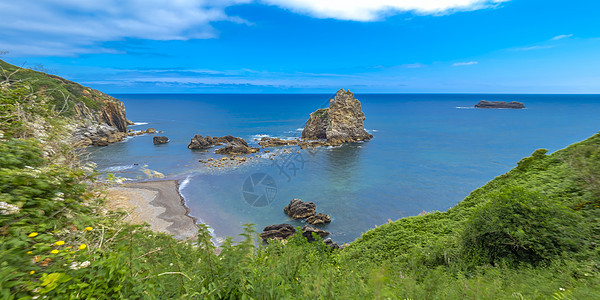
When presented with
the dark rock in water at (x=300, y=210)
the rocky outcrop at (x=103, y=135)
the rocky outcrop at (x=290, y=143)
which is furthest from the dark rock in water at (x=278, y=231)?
the rocky outcrop at (x=103, y=135)

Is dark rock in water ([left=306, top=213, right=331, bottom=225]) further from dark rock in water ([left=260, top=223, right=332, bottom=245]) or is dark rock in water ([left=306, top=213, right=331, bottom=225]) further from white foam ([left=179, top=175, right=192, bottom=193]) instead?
white foam ([left=179, top=175, right=192, bottom=193])

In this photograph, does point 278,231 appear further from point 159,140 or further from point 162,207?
point 159,140

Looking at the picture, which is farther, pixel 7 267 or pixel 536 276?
pixel 536 276

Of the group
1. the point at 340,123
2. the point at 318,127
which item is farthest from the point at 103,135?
the point at 340,123

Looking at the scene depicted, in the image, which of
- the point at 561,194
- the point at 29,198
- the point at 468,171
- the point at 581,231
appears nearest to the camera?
the point at 29,198

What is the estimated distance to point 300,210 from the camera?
31.0 metres

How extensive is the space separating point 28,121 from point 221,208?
96.7 ft

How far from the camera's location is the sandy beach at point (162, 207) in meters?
27.8

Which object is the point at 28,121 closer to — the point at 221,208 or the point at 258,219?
the point at 258,219

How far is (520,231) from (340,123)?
70.9 metres

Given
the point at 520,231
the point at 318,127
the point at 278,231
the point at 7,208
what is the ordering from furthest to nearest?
1. the point at 318,127
2. the point at 278,231
3. the point at 520,231
4. the point at 7,208

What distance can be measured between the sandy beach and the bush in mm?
24593

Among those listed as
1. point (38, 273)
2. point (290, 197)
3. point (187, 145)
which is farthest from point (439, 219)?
point (187, 145)

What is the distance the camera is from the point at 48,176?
165 inches
